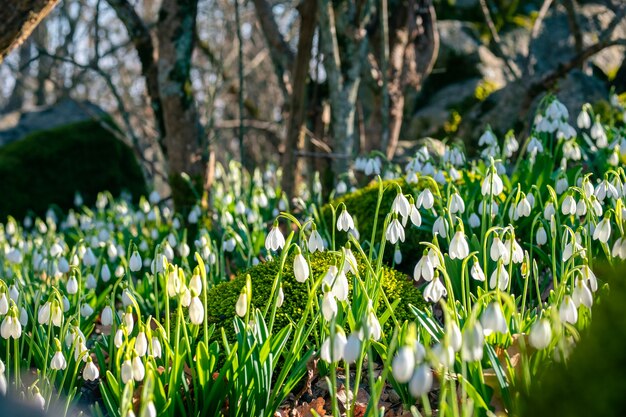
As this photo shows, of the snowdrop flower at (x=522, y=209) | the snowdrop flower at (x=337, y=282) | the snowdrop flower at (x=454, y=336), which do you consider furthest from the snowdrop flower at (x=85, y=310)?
the snowdrop flower at (x=454, y=336)

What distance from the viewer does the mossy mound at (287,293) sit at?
2.84 metres

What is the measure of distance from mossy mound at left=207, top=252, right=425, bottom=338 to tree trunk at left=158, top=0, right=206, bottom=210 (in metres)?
2.00

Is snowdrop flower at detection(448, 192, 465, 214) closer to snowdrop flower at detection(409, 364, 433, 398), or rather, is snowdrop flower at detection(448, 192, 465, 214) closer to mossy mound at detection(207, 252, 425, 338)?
mossy mound at detection(207, 252, 425, 338)

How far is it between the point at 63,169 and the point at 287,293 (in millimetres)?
6038

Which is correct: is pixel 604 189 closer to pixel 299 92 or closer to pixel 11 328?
pixel 11 328

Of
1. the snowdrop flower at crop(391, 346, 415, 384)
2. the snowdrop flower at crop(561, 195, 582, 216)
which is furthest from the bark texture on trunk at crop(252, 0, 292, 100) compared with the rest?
the snowdrop flower at crop(391, 346, 415, 384)

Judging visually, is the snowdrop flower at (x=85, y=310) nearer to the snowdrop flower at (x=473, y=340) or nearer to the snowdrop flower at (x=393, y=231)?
the snowdrop flower at (x=393, y=231)

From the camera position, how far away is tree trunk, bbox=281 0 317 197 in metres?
5.11

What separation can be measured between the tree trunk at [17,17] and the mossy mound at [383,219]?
1.66 meters

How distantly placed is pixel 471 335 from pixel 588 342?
0.79 ft

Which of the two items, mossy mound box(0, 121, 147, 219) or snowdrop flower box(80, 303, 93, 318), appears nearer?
snowdrop flower box(80, 303, 93, 318)

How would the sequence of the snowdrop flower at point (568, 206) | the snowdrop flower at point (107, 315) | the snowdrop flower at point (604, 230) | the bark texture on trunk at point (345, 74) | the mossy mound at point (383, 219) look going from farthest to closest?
the bark texture on trunk at point (345, 74), the mossy mound at point (383, 219), the snowdrop flower at point (568, 206), the snowdrop flower at point (107, 315), the snowdrop flower at point (604, 230)

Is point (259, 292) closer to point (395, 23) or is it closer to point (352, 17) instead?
point (352, 17)

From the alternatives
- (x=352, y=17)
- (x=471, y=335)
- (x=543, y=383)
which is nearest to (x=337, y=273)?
(x=471, y=335)
